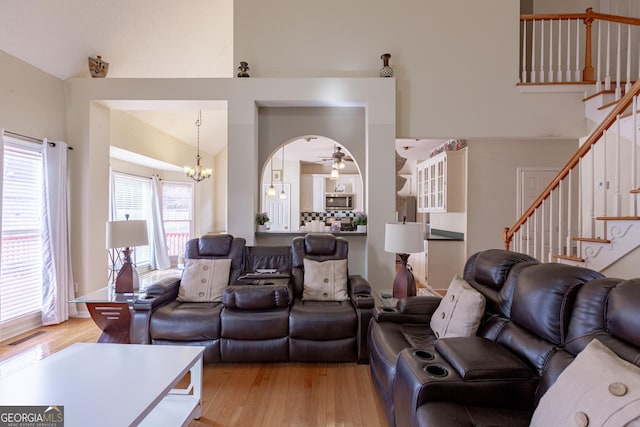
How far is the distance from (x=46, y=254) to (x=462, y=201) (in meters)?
6.00

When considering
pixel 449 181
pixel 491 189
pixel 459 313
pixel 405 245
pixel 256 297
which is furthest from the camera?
pixel 449 181

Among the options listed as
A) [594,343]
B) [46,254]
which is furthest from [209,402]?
[46,254]

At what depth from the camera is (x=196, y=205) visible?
7531mm

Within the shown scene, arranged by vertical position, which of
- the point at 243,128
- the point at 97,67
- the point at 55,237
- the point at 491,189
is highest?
the point at 97,67

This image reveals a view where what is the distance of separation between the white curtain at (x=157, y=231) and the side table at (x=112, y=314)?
154 inches

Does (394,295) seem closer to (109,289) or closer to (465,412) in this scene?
(465,412)

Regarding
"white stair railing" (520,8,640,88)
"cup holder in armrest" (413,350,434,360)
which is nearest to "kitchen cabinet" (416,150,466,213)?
"white stair railing" (520,8,640,88)

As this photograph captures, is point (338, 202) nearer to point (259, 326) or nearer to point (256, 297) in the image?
point (256, 297)

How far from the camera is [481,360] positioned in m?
1.49

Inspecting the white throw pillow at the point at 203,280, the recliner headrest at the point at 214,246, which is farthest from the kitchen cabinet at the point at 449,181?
the white throw pillow at the point at 203,280

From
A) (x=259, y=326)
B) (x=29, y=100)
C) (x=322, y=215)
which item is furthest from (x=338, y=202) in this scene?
(x=29, y=100)

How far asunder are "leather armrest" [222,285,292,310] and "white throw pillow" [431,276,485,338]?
131 centimetres

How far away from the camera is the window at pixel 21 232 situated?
10.6 feet

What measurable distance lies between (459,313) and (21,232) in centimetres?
446
